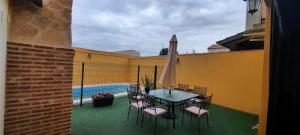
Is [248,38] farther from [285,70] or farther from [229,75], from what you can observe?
[285,70]

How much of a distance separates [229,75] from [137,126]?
14.7ft

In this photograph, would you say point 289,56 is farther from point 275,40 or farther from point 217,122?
point 217,122

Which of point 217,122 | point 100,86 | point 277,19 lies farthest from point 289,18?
point 100,86

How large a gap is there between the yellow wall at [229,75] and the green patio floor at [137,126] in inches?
28.2

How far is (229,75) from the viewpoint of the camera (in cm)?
701

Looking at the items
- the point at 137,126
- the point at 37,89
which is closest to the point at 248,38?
the point at 137,126

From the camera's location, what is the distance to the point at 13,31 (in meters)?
2.68

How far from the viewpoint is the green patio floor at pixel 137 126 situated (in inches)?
167

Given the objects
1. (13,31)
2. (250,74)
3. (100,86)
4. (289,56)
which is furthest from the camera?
(100,86)

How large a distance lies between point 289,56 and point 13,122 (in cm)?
347

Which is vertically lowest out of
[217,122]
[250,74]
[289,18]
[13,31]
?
[217,122]

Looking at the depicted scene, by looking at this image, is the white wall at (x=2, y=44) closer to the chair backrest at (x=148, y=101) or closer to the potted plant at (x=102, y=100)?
the chair backrest at (x=148, y=101)

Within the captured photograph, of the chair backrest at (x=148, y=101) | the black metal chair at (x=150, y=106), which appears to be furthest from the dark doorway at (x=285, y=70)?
the chair backrest at (x=148, y=101)

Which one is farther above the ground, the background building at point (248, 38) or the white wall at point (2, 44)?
the background building at point (248, 38)
